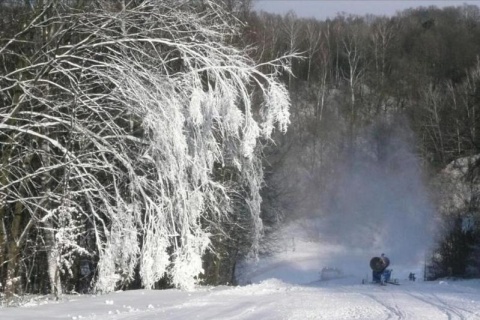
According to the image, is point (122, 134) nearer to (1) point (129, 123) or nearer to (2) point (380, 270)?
(1) point (129, 123)

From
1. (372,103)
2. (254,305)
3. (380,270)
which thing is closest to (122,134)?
(254,305)

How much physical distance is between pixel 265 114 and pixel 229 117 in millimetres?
1024

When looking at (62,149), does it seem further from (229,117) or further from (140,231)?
(229,117)

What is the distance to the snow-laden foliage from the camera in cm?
1479

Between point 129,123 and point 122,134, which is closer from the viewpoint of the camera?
point 122,134

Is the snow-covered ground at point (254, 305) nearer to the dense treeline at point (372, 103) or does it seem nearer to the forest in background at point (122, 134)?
the forest in background at point (122, 134)

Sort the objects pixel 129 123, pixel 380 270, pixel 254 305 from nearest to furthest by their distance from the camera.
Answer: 1. pixel 254 305
2. pixel 129 123
3. pixel 380 270

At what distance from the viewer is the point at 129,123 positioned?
51.8ft

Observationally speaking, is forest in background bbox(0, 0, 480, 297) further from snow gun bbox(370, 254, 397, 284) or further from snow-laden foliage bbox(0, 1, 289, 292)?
snow gun bbox(370, 254, 397, 284)

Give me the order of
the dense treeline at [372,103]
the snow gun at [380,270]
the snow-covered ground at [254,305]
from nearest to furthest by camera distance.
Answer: the snow-covered ground at [254,305], the snow gun at [380,270], the dense treeline at [372,103]

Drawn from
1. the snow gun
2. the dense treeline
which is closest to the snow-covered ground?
the snow gun

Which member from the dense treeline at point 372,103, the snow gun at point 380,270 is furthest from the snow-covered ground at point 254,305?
the dense treeline at point 372,103

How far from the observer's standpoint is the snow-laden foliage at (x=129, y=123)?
14.8m

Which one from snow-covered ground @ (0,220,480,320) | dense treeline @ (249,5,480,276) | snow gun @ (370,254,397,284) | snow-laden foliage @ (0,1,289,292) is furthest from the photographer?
A: dense treeline @ (249,5,480,276)
